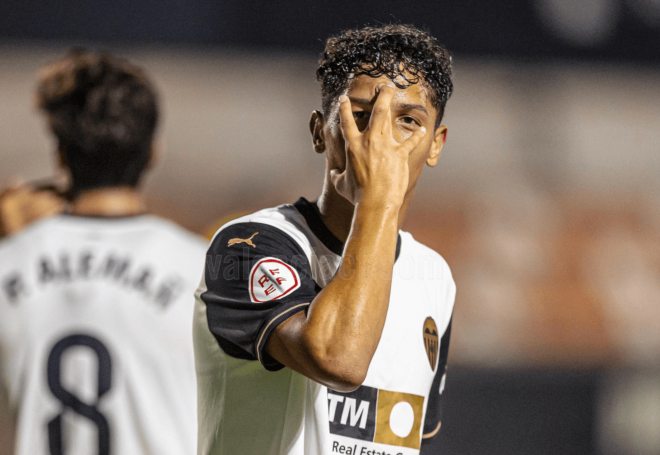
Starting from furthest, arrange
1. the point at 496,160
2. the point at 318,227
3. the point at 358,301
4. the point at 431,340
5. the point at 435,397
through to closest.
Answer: the point at 496,160
the point at 435,397
the point at 431,340
the point at 318,227
the point at 358,301

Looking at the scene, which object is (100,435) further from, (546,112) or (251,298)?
(546,112)

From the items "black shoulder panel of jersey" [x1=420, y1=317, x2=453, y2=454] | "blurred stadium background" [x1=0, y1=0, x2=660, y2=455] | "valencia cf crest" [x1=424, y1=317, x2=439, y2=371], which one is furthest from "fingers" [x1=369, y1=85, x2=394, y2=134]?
"blurred stadium background" [x1=0, y1=0, x2=660, y2=455]

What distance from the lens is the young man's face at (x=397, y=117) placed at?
1299 mm

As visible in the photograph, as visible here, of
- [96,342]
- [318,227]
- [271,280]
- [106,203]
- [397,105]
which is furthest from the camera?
[106,203]

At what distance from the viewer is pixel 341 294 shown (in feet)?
3.37

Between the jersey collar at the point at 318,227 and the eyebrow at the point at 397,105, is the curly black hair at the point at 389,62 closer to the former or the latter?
the eyebrow at the point at 397,105

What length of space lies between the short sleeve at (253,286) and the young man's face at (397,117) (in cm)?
24

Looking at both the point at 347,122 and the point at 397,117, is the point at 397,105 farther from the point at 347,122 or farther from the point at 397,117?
the point at 347,122

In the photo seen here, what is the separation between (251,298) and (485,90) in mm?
4234

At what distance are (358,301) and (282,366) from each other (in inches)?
9.6

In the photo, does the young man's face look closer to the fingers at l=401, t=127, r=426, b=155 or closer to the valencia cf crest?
the fingers at l=401, t=127, r=426, b=155

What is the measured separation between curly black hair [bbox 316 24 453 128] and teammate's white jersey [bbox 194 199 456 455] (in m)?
0.32

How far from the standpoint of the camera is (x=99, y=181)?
6.93ft

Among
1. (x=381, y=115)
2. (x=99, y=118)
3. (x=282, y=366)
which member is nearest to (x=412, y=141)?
(x=381, y=115)
